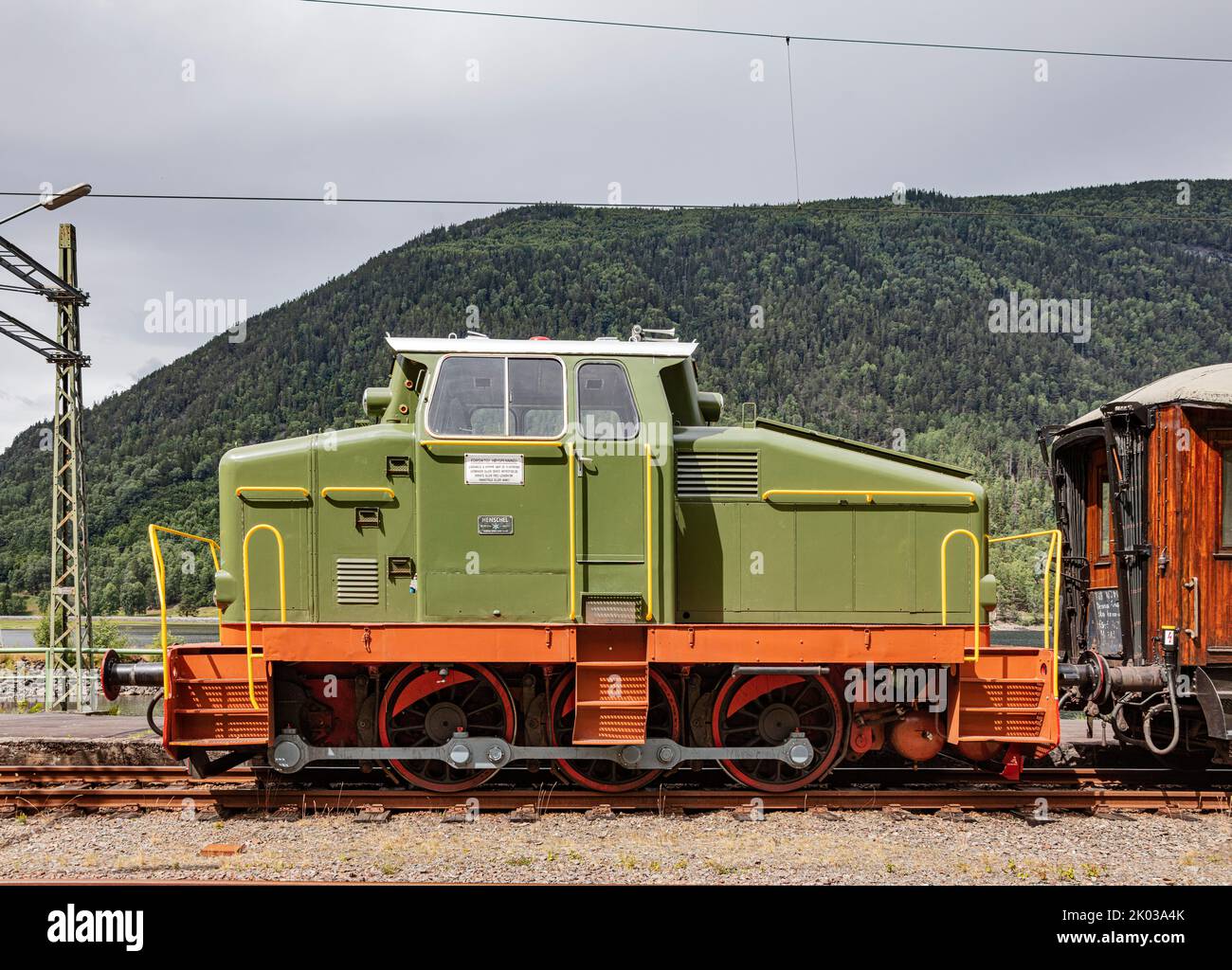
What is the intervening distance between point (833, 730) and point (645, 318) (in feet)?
462

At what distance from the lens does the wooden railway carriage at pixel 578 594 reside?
7008 millimetres

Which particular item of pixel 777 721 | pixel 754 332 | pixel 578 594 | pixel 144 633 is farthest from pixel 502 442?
pixel 754 332

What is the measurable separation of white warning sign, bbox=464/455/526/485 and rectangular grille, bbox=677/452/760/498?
1418 millimetres

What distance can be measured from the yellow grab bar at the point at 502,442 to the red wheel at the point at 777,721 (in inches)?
101

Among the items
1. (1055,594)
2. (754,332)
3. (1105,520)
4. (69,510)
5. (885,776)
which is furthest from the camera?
(754,332)

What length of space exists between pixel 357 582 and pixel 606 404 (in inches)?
103

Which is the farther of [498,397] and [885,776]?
[885,776]

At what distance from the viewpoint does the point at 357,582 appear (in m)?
7.20

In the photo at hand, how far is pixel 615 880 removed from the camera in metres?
5.42

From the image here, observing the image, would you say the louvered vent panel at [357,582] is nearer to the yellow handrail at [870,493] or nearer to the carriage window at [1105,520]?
the yellow handrail at [870,493]

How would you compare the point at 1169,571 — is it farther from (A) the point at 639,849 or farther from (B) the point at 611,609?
(A) the point at 639,849

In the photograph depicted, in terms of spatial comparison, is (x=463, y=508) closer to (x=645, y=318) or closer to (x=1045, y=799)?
(x=1045, y=799)

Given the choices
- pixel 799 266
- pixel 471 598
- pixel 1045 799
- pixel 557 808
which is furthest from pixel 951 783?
pixel 799 266

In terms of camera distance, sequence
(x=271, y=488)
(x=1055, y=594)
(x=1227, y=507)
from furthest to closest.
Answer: (x=1227, y=507), (x=1055, y=594), (x=271, y=488)
